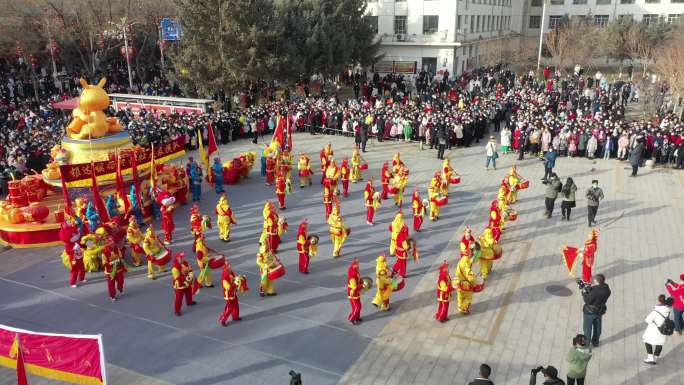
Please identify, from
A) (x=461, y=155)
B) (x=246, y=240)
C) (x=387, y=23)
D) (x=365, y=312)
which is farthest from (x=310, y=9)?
(x=365, y=312)

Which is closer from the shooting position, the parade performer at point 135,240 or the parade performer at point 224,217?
the parade performer at point 135,240

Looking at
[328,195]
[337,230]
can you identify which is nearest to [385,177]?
[328,195]

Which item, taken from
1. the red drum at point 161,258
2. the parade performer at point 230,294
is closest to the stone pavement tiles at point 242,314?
the parade performer at point 230,294

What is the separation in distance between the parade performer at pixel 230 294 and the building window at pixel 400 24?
40.3 metres

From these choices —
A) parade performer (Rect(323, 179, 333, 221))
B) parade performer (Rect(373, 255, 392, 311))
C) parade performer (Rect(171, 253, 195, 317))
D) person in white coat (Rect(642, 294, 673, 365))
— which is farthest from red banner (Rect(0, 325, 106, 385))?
parade performer (Rect(323, 179, 333, 221))

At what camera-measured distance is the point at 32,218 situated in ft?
49.9

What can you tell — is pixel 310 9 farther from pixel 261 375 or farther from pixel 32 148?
pixel 261 375

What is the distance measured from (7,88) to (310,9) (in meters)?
20.4

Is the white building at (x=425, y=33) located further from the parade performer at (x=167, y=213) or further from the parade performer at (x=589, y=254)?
the parade performer at (x=589, y=254)

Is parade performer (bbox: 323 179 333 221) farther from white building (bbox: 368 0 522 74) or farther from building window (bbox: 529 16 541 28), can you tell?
building window (bbox: 529 16 541 28)

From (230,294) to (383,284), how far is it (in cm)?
305

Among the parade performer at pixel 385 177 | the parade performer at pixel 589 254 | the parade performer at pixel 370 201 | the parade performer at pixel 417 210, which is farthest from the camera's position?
the parade performer at pixel 385 177

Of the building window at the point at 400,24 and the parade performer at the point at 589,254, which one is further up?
the building window at the point at 400,24

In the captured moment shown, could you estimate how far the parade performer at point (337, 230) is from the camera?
1350 centimetres
